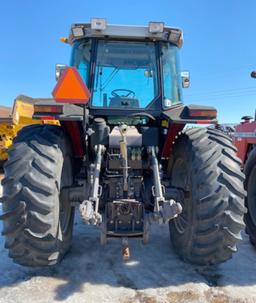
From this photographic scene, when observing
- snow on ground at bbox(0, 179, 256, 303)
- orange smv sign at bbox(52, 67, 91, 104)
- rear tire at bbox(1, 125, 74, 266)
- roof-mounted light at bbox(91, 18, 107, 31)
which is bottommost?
snow on ground at bbox(0, 179, 256, 303)

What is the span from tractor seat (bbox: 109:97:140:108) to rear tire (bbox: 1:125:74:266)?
0.94 m

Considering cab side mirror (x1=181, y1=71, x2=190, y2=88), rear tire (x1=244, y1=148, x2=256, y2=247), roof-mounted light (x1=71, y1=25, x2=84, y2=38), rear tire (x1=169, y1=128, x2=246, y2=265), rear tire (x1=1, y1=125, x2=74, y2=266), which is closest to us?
rear tire (x1=1, y1=125, x2=74, y2=266)

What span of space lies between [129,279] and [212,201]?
1.01 meters

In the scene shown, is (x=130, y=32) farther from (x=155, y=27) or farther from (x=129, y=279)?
(x=129, y=279)

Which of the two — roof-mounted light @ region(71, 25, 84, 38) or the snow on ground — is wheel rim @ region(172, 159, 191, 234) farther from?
roof-mounted light @ region(71, 25, 84, 38)

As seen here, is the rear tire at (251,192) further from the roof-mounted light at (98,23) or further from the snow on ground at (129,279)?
the roof-mounted light at (98,23)

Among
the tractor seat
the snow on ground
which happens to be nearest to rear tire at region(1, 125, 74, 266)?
the snow on ground

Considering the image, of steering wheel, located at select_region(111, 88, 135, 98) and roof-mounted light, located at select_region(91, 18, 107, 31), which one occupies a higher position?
roof-mounted light, located at select_region(91, 18, 107, 31)

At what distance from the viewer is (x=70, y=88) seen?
271 centimetres

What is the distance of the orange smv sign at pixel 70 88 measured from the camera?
8.79ft

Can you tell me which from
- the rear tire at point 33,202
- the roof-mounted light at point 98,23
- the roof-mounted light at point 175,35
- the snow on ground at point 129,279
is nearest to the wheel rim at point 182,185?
the snow on ground at point 129,279

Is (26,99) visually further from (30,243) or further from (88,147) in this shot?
(30,243)

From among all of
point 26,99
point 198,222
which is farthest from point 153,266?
point 26,99

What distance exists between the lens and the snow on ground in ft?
8.60
